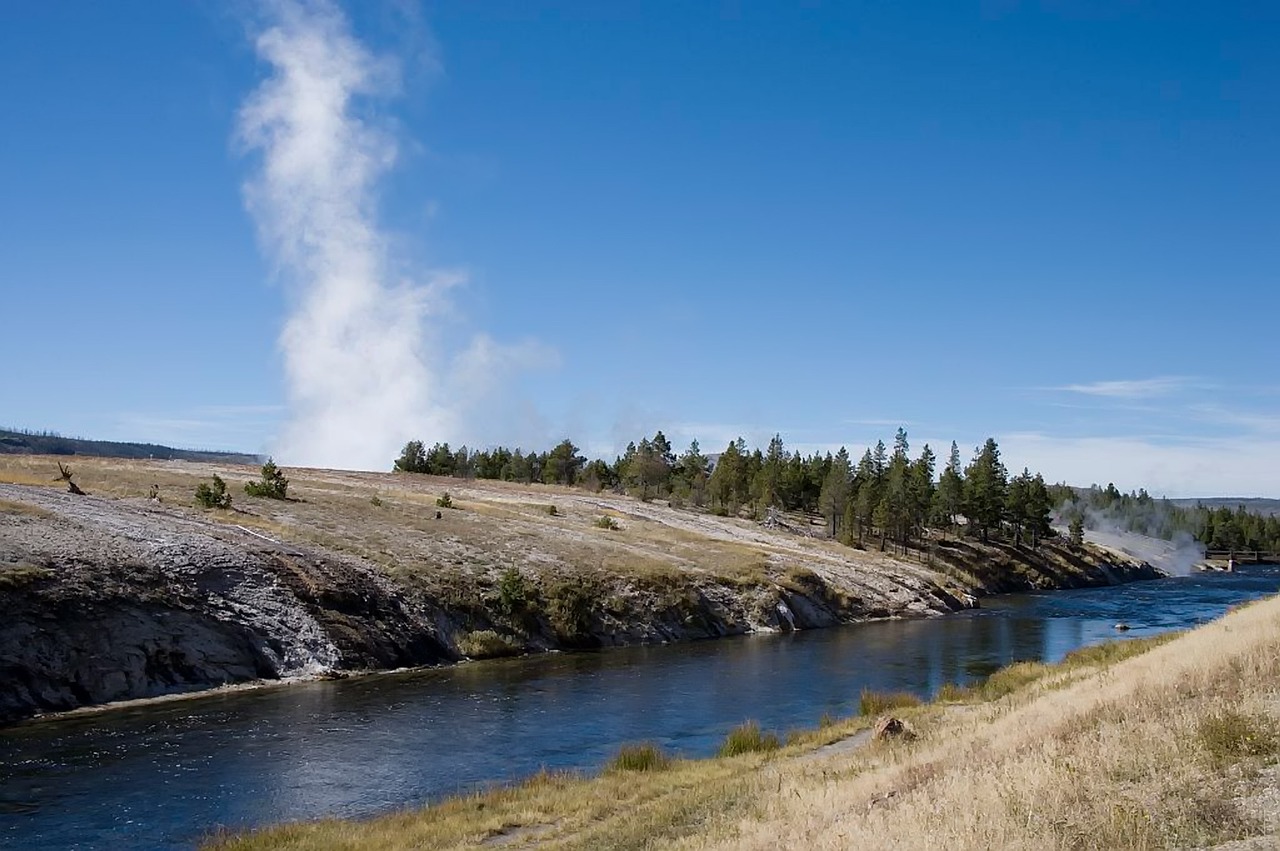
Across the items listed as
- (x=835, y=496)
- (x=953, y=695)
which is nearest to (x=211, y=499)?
(x=953, y=695)

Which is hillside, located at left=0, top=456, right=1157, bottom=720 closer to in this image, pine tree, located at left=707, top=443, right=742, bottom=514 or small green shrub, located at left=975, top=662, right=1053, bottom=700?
small green shrub, located at left=975, top=662, right=1053, bottom=700

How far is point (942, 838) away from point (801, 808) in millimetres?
5389

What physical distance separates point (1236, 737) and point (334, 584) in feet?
130

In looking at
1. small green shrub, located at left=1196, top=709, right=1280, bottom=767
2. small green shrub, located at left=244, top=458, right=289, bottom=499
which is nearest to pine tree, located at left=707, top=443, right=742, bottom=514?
small green shrub, located at left=244, top=458, right=289, bottom=499

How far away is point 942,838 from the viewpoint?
9906 millimetres

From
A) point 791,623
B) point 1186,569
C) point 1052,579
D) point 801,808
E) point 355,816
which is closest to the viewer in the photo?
point 801,808

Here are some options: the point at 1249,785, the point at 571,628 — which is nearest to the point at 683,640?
the point at 571,628

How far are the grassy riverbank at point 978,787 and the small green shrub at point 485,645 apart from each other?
935 inches

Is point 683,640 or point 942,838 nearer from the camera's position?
point 942,838

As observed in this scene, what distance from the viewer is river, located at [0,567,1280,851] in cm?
2098

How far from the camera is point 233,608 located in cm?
3891

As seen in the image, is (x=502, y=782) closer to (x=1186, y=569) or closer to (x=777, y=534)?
(x=777, y=534)

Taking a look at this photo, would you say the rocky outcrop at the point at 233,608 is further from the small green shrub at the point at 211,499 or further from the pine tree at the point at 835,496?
the pine tree at the point at 835,496

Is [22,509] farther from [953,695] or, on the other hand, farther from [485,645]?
[953,695]
